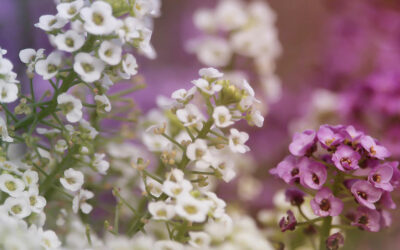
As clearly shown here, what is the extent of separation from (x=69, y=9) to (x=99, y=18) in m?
0.03

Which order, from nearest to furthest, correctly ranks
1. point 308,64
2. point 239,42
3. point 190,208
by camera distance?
1. point 190,208
2. point 239,42
3. point 308,64

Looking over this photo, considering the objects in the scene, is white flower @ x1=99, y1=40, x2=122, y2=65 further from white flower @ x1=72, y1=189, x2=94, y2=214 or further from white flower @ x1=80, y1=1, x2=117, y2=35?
white flower @ x1=72, y1=189, x2=94, y2=214

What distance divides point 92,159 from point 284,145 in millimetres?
511

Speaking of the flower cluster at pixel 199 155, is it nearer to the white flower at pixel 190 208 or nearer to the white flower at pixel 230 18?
the white flower at pixel 190 208

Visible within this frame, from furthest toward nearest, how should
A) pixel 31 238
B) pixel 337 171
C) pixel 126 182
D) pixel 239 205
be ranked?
pixel 239 205 → pixel 126 182 → pixel 337 171 → pixel 31 238

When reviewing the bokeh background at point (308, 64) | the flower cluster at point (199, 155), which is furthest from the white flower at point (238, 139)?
the bokeh background at point (308, 64)

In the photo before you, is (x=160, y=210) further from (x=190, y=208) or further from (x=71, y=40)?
(x=71, y=40)

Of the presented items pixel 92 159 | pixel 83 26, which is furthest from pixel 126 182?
pixel 83 26

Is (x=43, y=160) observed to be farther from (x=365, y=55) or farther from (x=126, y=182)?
(x=365, y=55)

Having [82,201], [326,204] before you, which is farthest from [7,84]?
[326,204]

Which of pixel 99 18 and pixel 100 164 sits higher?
pixel 99 18

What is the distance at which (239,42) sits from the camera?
0.81 meters

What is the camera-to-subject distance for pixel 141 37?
46 cm

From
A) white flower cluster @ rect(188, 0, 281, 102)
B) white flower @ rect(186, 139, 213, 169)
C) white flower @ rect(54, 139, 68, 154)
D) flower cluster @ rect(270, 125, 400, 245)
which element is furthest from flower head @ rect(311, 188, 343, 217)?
white flower cluster @ rect(188, 0, 281, 102)
